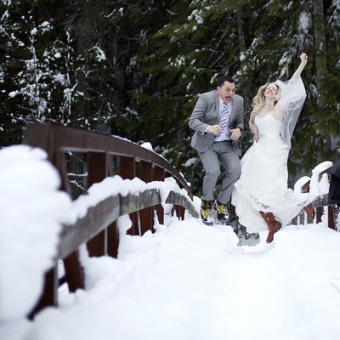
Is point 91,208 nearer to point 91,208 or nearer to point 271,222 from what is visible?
point 91,208

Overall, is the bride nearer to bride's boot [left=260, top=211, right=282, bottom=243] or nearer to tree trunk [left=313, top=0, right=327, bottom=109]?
bride's boot [left=260, top=211, right=282, bottom=243]

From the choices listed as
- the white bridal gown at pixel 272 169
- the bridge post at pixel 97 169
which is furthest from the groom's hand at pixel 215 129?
the bridge post at pixel 97 169

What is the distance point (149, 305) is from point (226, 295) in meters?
1.33

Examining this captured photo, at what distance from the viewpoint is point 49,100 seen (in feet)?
65.4

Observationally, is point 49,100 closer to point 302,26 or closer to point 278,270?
point 302,26

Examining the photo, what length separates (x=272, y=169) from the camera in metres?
8.88

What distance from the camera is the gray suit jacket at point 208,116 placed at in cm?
862

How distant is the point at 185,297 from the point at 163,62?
16.9 m

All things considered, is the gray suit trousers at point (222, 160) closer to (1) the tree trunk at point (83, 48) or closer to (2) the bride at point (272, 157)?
(2) the bride at point (272, 157)

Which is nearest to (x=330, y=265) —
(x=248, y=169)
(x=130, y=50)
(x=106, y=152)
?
(x=106, y=152)

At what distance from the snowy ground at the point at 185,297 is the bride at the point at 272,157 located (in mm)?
2837

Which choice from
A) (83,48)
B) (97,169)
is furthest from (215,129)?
(83,48)

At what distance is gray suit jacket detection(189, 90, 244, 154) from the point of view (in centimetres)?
862

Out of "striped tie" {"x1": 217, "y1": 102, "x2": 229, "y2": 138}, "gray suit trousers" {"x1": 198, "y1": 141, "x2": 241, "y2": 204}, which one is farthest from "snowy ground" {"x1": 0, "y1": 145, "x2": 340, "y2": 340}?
"striped tie" {"x1": 217, "y1": 102, "x2": 229, "y2": 138}
